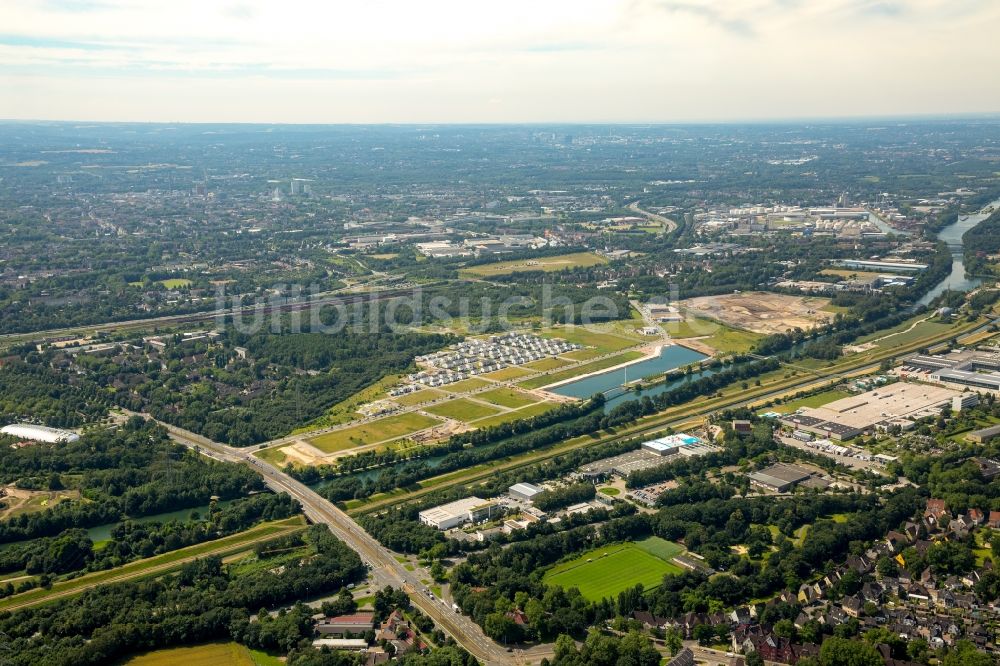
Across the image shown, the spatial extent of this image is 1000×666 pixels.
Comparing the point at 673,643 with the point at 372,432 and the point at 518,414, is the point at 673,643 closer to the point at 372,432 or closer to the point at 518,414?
the point at 518,414

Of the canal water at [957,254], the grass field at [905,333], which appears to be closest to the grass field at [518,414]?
the grass field at [905,333]

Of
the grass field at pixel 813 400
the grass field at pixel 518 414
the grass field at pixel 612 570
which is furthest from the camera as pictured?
the grass field at pixel 813 400

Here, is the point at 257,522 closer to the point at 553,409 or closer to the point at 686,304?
the point at 553,409

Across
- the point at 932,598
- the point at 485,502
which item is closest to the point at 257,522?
the point at 485,502

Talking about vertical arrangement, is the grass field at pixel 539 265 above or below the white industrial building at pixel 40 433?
above

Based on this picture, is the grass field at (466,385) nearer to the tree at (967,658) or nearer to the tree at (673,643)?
the tree at (673,643)

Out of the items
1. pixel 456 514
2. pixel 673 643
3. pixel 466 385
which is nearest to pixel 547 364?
pixel 466 385
